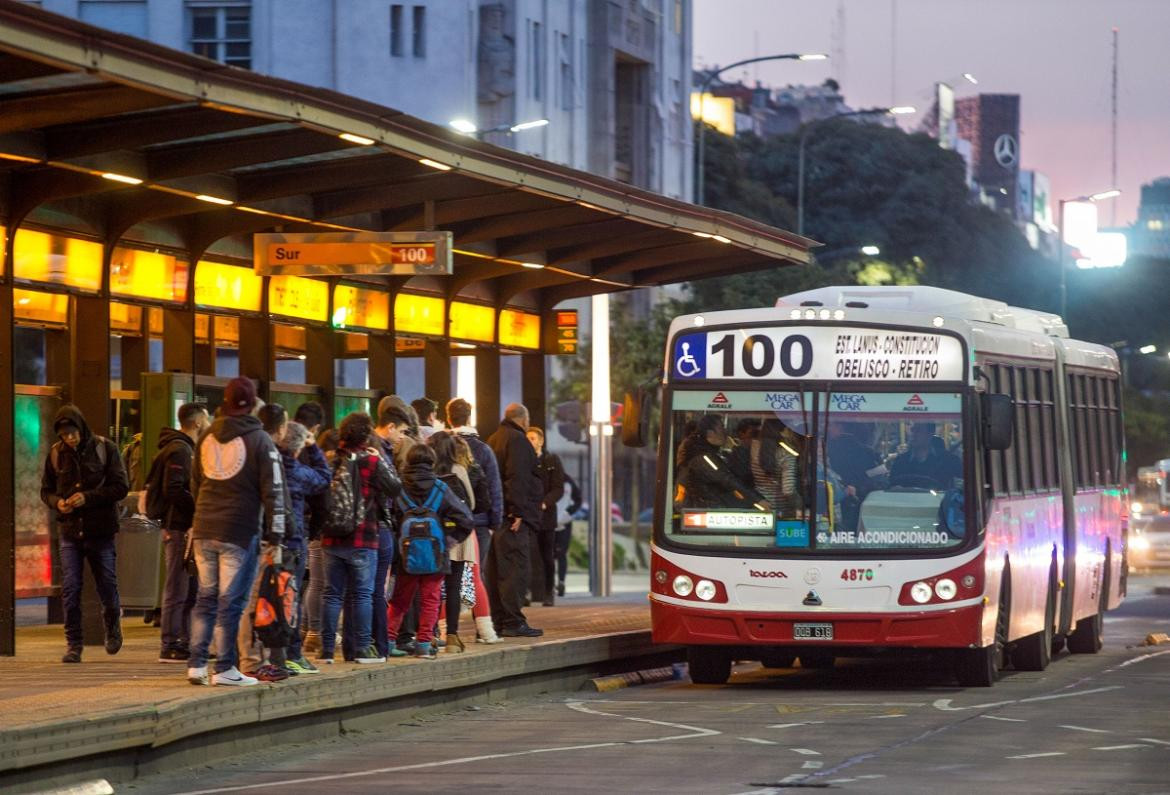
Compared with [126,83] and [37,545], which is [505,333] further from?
[126,83]

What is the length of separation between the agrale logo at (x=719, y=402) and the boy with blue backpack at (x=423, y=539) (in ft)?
7.61

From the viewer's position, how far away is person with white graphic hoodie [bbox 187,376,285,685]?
1343 centimetres

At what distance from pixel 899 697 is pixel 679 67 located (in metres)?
55.9

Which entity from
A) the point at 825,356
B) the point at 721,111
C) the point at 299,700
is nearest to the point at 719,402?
the point at 825,356

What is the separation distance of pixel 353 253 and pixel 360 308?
13.5 feet

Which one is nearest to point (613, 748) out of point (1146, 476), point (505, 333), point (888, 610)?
point (888, 610)

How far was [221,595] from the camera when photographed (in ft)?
44.2

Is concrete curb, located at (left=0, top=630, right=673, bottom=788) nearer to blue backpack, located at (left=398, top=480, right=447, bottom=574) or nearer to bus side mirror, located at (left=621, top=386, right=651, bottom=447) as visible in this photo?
blue backpack, located at (left=398, top=480, right=447, bottom=574)

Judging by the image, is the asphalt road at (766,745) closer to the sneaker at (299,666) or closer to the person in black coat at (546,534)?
the sneaker at (299,666)

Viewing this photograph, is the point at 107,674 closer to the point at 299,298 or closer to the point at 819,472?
the point at 819,472

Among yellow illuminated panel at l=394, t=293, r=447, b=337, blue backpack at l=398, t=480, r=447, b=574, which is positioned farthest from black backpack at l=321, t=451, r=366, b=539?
yellow illuminated panel at l=394, t=293, r=447, b=337

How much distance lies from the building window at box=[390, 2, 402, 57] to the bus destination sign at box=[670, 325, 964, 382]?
41121 mm

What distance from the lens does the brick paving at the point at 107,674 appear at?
12.2 m

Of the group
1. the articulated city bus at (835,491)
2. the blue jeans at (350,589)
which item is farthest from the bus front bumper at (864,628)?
the blue jeans at (350,589)
